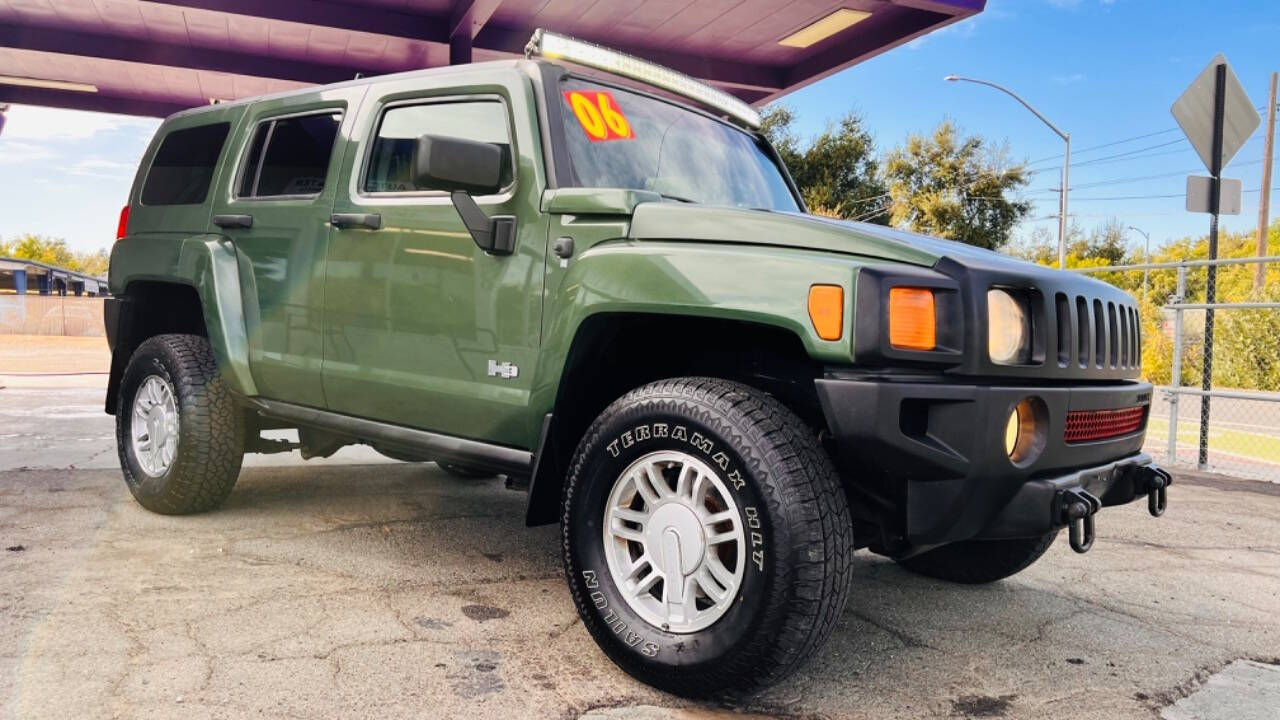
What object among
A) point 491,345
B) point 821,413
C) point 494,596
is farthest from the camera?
point 494,596

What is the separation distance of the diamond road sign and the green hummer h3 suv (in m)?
5.68

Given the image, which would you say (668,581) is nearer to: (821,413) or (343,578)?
(821,413)

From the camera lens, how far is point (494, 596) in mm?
3699

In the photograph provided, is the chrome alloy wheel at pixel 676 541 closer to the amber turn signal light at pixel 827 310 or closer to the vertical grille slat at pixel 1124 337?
the amber turn signal light at pixel 827 310

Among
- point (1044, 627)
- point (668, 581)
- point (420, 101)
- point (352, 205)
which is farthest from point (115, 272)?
point (1044, 627)

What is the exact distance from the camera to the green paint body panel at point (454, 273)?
9.15 feet

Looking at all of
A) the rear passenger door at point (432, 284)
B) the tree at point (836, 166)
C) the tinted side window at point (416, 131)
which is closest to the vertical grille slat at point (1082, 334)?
the rear passenger door at point (432, 284)

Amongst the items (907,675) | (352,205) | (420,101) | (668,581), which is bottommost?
(907,675)

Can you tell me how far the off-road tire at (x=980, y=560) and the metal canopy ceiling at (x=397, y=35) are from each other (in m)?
7.51

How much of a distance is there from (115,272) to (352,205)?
Result: 200cm

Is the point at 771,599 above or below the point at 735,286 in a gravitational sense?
below

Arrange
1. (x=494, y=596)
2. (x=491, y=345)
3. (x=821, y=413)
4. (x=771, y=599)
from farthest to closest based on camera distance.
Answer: (x=494, y=596) < (x=491, y=345) < (x=821, y=413) < (x=771, y=599)

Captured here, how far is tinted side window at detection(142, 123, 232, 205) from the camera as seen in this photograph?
4.82 metres

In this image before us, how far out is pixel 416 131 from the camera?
387 centimetres
